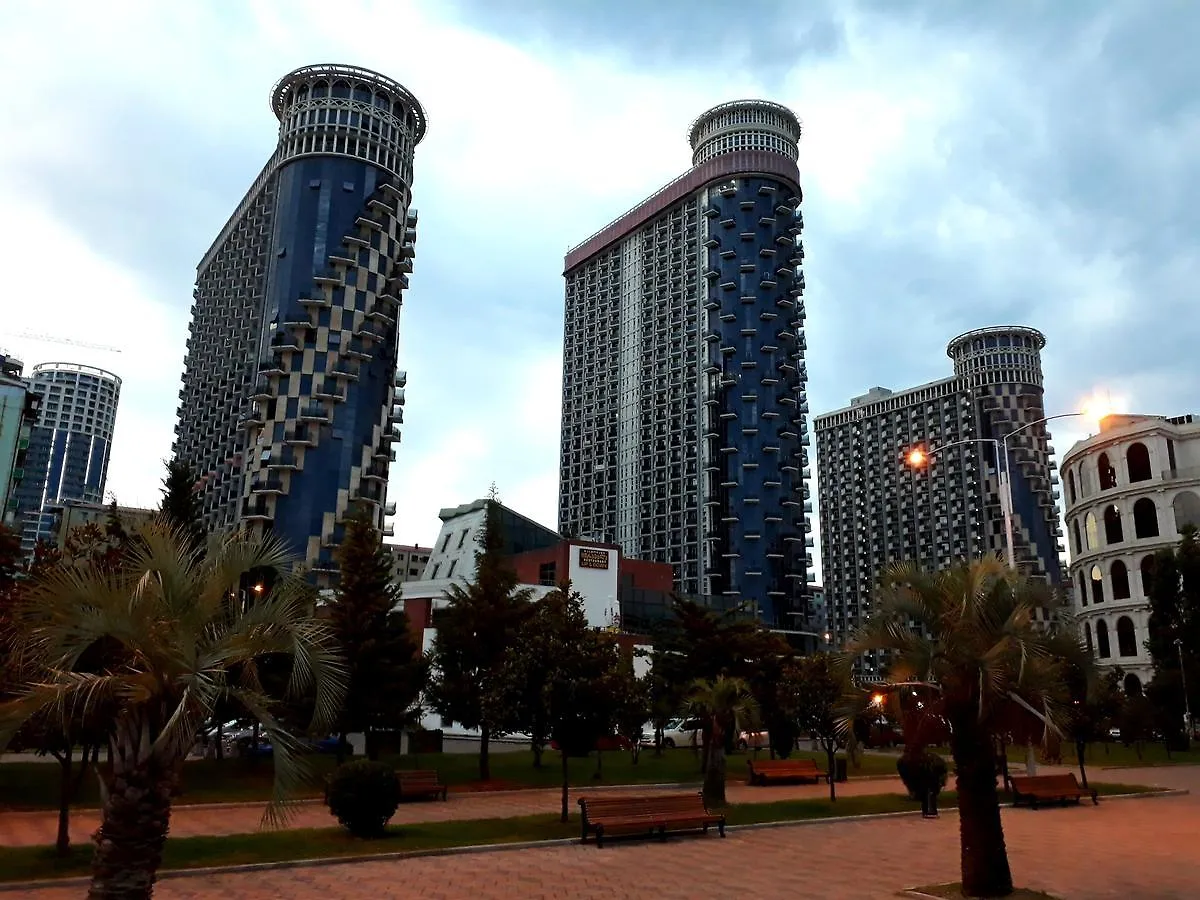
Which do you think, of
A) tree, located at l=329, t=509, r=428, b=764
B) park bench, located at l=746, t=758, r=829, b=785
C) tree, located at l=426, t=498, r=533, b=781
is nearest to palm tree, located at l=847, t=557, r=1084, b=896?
park bench, located at l=746, t=758, r=829, b=785

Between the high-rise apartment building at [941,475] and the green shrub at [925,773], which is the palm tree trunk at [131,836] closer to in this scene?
the green shrub at [925,773]

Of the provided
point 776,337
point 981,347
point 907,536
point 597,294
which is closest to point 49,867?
point 776,337

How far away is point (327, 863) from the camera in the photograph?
1598cm

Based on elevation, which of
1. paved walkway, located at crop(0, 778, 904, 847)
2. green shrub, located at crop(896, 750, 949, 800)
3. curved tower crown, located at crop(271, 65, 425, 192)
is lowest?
paved walkway, located at crop(0, 778, 904, 847)

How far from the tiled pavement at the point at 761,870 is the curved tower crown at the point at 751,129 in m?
122

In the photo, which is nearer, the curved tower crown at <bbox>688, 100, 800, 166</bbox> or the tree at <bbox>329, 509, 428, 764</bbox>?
the tree at <bbox>329, 509, 428, 764</bbox>

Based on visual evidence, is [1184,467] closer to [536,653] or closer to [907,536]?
[536,653]

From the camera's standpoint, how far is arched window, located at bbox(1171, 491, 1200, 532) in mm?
68188

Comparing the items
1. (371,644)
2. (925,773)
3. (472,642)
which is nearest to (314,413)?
(472,642)

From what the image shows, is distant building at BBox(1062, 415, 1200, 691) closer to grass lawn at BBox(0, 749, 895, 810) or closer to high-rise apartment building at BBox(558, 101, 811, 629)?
grass lawn at BBox(0, 749, 895, 810)

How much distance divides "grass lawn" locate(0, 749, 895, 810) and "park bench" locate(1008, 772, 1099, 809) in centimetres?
1196

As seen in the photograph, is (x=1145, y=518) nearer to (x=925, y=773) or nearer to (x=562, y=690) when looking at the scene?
(x=925, y=773)

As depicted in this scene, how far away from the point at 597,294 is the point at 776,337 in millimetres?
40263

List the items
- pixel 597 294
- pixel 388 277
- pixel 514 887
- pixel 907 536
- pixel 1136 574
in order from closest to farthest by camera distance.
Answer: pixel 514 887
pixel 1136 574
pixel 388 277
pixel 597 294
pixel 907 536
